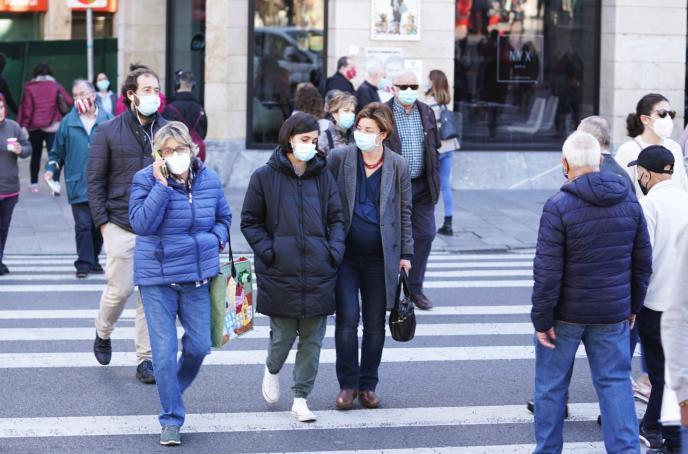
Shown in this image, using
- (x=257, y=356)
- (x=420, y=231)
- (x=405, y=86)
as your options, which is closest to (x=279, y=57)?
(x=405, y=86)

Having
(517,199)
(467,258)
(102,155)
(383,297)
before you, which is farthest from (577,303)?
(517,199)

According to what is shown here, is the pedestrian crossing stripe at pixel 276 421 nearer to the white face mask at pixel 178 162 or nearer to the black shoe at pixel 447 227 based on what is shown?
the white face mask at pixel 178 162

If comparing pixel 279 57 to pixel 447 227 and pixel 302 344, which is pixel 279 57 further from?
pixel 302 344

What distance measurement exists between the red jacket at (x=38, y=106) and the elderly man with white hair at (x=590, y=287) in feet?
46.8

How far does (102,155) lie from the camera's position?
8758mm

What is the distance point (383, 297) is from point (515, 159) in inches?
500

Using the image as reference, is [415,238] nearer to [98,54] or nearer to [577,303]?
[577,303]

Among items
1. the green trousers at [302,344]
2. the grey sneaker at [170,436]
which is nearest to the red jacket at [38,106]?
the green trousers at [302,344]

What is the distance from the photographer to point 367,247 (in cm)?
809

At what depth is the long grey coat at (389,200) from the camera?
809 centimetres

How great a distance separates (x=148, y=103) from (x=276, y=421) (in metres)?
2.22

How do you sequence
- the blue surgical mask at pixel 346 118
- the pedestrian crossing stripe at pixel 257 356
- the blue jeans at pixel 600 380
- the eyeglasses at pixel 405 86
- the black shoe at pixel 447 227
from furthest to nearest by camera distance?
the black shoe at pixel 447 227
the eyeglasses at pixel 405 86
the blue surgical mask at pixel 346 118
the pedestrian crossing stripe at pixel 257 356
the blue jeans at pixel 600 380

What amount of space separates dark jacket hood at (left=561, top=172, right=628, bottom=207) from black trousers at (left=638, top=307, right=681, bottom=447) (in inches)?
37.0

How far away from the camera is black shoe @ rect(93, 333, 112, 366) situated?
9109mm
